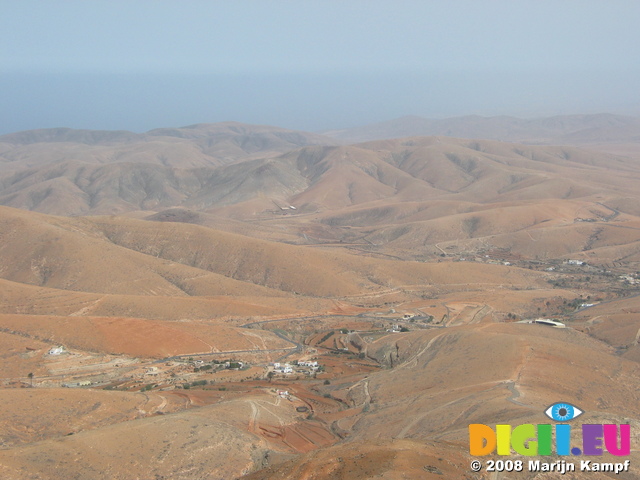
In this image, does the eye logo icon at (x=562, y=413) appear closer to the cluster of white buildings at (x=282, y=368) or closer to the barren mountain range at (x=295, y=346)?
the barren mountain range at (x=295, y=346)

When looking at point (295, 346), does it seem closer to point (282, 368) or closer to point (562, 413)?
point (282, 368)

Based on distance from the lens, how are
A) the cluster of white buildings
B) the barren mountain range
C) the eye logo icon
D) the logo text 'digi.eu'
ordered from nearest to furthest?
the logo text 'digi.eu'
the eye logo icon
the barren mountain range
the cluster of white buildings

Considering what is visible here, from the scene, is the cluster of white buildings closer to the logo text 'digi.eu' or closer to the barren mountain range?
the barren mountain range

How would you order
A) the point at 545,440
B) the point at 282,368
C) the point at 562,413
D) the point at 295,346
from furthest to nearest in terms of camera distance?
the point at 295,346 < the point at 282,368 < the point at 562,413 < the point at 545,440

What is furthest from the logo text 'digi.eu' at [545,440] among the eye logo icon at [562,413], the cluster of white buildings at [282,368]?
the cluster of white buildings at [282,368]

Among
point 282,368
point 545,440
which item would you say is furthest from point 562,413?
point 282,368

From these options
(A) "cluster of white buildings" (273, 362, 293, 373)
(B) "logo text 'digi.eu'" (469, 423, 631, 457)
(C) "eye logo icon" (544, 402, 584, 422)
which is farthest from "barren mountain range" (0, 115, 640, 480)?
(B) "logo text 'digi.eu'" (469, 423, 631, 457)
